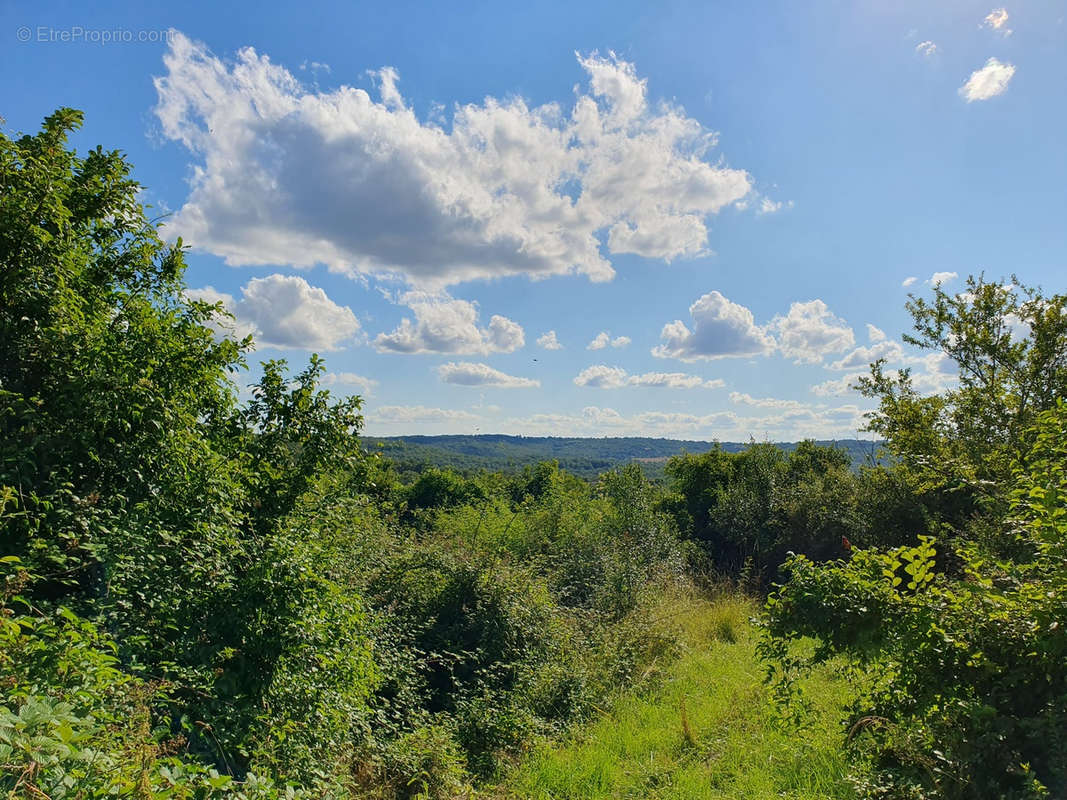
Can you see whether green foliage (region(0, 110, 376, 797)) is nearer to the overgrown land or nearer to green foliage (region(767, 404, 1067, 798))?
the overgrown land

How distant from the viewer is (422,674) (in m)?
8.12

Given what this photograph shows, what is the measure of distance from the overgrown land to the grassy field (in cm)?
4

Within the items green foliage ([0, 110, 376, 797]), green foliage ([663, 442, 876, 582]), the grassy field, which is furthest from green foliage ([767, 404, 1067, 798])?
green foliage ([663, 442, 876, 582])

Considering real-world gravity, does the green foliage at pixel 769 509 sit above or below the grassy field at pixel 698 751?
above

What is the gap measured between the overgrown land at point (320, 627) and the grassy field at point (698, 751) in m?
0.04

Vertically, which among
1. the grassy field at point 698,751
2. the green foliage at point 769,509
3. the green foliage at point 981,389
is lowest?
the grassy field at point 698,751

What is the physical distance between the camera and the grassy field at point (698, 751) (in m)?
5.23

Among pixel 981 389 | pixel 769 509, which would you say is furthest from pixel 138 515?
pixel 769 509

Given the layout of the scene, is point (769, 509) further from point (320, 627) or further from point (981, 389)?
point (320, 627)

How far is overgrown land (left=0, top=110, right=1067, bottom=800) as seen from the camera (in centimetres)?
304

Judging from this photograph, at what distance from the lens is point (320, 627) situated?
4.65m

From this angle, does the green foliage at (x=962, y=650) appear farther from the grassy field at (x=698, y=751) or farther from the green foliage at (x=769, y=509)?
the green foliage at (x=769, y=509)

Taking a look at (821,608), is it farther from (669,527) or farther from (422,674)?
(669,527)

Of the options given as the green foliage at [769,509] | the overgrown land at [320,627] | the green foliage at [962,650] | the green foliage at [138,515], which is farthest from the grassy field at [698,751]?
the green foliage at [769,509]
